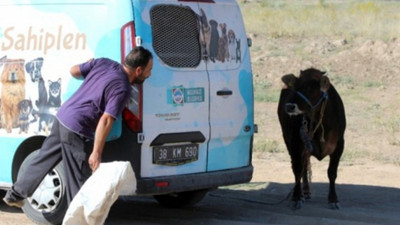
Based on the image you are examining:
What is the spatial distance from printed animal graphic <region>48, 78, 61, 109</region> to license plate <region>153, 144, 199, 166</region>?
100 cm

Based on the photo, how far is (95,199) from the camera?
7.77m

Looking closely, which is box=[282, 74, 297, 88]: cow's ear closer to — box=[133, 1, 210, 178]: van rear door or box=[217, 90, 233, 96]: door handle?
box=[217, 90, 233, 96]: door handle

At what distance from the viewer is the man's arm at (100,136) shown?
7.91m

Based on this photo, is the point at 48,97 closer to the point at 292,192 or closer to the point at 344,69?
the point at 292,192

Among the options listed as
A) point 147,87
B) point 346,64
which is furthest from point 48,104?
point 346,64

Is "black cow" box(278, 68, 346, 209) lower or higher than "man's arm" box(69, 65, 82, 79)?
lower

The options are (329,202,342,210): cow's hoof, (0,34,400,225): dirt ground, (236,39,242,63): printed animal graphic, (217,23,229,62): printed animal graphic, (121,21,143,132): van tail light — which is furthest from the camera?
(329,202,342,210): cow's hoof

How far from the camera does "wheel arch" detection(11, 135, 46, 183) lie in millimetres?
9383

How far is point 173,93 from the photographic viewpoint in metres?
9.03

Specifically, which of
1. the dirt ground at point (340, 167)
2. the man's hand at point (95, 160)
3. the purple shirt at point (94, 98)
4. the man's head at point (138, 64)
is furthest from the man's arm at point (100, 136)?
the dirt ground at point (340, 167)

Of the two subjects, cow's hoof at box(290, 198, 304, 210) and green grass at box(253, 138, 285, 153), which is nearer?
cow's hoof at box(290, 198, 304, 210)

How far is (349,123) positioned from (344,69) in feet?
23.0

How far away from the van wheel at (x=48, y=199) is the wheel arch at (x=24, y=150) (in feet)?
0.40

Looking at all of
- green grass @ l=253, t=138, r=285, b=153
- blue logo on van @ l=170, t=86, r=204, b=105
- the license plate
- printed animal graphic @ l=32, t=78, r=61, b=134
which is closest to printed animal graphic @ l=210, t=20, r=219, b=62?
blue logo on van @ l=170, t=86, r=204, b=105
